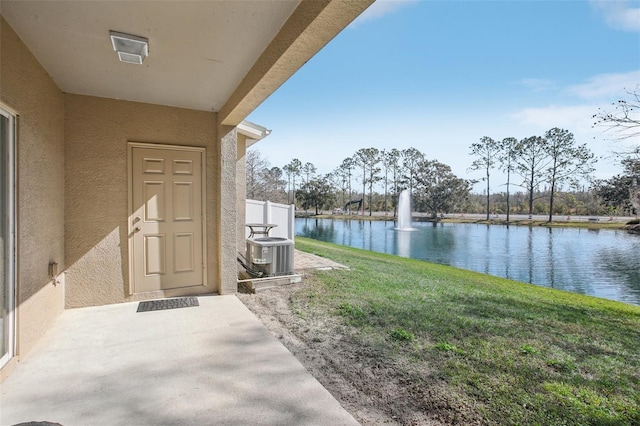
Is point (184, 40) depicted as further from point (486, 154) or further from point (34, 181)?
point (486, 154)

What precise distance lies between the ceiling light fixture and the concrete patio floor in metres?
2.55

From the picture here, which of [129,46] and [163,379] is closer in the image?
[163,379]

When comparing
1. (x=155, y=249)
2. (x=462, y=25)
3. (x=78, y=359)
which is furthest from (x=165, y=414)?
(x=462, y=25)

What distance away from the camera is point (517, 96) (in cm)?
2052

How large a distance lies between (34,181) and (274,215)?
5008 millimetres

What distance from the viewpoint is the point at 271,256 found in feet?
16.6

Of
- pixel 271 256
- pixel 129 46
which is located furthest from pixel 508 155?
pixel 129 46

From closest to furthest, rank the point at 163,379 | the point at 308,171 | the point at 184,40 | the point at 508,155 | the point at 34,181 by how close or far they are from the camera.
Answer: the point at 163,379 < the point at 184,40 < the point at 34,181 < the point at 508,155 < the point at 308,171

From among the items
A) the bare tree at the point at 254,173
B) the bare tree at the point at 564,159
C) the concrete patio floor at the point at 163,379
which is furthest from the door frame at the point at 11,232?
the bare tree at the point at 564,159

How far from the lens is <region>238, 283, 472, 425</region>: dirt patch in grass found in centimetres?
199

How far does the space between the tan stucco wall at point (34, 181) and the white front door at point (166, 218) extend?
805 millimetres

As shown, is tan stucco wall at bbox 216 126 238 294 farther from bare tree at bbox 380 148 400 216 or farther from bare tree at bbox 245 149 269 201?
bare tree at bbox 380 148 400 216

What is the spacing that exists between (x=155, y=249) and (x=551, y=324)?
508cm

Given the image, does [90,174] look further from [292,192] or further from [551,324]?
[292,192]
